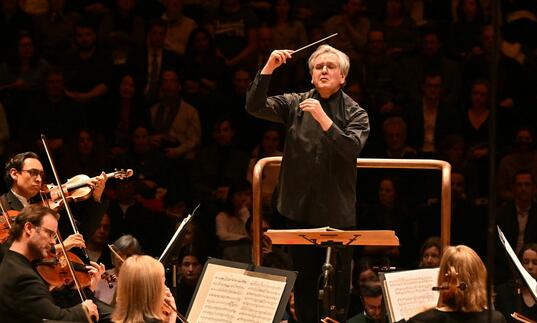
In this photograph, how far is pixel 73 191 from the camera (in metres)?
6.60

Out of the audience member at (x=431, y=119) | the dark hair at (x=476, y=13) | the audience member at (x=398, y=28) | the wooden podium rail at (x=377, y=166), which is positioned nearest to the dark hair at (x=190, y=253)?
the audience member at (x=431, y=119)

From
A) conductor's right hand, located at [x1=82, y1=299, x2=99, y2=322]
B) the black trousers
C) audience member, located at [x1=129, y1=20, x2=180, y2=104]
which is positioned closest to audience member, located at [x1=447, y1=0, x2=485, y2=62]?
audience member, located at [x1=129, y1=20, x2=180, y2=104]

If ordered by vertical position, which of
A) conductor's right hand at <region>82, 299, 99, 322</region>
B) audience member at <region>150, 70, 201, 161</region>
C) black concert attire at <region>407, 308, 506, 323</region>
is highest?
audience member at <region>150, 70, 201, 161</region>

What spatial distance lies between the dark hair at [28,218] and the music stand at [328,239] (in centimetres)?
128

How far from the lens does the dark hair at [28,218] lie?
5.69 metres

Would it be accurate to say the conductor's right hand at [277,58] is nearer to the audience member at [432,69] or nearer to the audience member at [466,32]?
the audience member at [432,69]

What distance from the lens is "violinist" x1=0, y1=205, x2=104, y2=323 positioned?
17.8 ft

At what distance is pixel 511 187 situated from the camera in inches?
367

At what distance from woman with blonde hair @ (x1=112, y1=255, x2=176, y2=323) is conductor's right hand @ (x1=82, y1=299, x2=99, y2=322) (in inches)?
25.2

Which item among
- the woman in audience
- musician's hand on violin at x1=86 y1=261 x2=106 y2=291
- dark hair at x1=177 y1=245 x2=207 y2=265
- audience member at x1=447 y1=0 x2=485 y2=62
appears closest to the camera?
musician's hand on violin at x1=86 y1=261 x2=106 y2=291

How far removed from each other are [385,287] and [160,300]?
115 centimetres

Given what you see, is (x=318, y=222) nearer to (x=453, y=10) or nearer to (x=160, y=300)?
(x=160, y=300)

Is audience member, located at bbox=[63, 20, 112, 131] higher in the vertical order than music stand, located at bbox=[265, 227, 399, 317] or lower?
higher

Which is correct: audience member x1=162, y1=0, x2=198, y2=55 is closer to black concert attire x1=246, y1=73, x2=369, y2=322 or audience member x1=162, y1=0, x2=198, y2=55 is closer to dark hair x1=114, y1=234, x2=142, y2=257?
dark hair x1=114, y1=234, x2=142, y2=257
